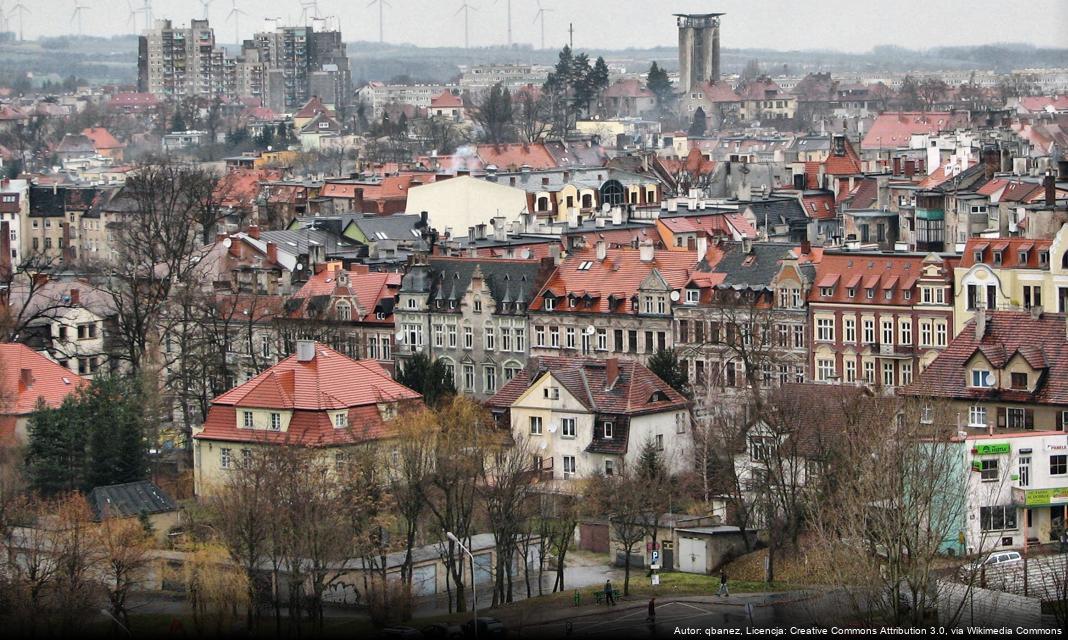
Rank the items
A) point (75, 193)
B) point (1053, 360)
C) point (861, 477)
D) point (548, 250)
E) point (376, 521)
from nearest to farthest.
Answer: point (861, 477) < point (376, 521) < point (1053, 360) < point (548, 250) < point (75, 193)

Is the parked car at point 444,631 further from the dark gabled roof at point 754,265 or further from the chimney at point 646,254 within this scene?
the chimney at point 646,254

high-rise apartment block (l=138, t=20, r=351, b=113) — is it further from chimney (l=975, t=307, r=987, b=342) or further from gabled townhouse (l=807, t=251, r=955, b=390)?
chimney (l=975, t=307, r=987, b=342)

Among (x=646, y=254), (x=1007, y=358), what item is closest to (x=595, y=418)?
(x=1007, y=358)

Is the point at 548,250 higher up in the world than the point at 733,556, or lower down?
higher up

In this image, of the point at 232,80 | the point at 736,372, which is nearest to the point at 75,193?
the point at 736,372

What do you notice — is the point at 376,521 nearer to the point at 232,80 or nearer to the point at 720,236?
the point at 720,236

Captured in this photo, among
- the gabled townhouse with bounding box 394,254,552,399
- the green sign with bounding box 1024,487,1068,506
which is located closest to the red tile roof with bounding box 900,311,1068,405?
the green sign with bounding box 1024,487,1068,506

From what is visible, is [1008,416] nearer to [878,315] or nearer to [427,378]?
[878,315]

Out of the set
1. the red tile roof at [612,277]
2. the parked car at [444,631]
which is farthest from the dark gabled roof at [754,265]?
the parked car at [444,631]
